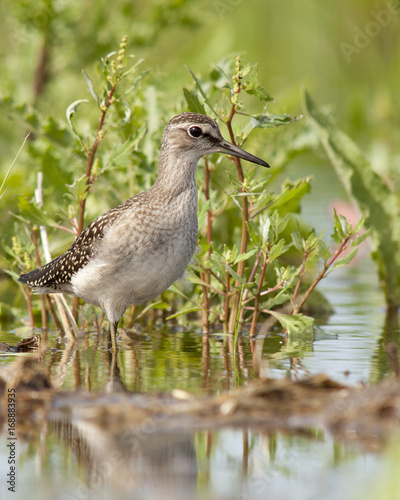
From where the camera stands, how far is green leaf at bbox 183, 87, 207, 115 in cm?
639

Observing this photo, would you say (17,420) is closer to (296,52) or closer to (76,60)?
(76,60)

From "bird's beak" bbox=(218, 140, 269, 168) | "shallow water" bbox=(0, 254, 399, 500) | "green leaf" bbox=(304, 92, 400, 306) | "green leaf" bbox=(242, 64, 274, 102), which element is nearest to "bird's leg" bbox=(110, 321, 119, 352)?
"shallow water" bbox=(0, 254, 399, 500)

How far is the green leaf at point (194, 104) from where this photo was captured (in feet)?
20.9

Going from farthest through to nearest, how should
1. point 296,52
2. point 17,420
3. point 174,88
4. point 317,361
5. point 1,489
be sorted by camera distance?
1. point 296,52
2. point 174,88
3. point 317,361
4. point 17,420
5. point 1,489

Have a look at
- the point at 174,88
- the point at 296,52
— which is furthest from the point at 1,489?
the point at 296,52

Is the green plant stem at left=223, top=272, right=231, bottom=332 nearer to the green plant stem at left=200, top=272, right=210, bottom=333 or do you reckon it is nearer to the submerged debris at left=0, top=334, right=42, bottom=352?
the green plant stem at left=200, top=272, right=210, bottom=333

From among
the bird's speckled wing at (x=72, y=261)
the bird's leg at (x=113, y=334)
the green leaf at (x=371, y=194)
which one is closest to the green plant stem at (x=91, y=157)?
the bird's speckled wing at (x=72, y=261)

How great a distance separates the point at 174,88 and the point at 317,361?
5.40m

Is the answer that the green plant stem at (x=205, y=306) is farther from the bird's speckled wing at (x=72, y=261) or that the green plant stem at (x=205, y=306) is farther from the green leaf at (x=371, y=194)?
the green leaf at (x=371, y=194)

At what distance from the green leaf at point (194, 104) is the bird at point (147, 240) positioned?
4.7 inches

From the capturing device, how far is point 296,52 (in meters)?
18.3

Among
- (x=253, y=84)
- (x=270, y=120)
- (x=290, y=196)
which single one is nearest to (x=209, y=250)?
(x=290, y=196)

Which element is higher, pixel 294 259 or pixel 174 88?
pixel 174 88

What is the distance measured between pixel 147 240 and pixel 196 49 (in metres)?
6.74
